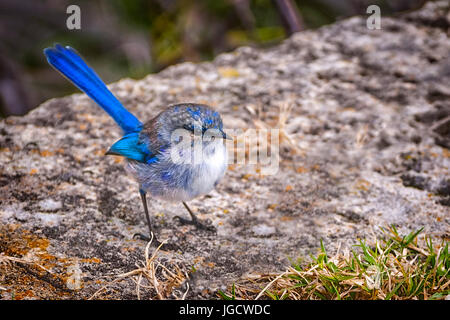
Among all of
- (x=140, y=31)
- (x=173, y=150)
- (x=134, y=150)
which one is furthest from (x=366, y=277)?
(x=140, y=31)

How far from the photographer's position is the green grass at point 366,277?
237cm

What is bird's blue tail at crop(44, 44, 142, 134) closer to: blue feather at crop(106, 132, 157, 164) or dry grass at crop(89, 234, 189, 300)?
blue feather at crop(106, 132, 157, 164)

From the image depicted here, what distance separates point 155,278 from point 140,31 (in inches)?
156

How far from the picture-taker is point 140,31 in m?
5.80

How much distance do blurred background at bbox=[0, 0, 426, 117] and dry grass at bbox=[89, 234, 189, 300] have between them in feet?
10.2

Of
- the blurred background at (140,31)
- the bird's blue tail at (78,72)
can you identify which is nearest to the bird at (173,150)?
the bird's blue tail at (78,72)

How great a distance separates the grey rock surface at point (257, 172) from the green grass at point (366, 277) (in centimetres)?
14

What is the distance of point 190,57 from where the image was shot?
5.79 metres

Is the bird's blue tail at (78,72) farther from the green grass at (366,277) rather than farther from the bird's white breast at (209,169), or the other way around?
the green grass at (366,277)

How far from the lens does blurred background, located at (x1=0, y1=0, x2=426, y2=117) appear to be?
5395mm

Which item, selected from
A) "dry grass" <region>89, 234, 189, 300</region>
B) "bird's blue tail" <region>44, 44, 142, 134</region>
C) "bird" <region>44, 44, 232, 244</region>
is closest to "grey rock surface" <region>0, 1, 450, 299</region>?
"dry grass" <region>89, 234, 189, 300</region>

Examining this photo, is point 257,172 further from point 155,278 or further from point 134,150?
point 155,278
